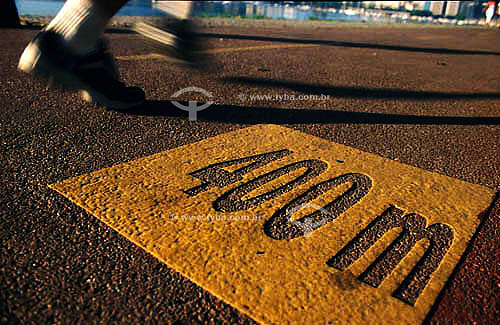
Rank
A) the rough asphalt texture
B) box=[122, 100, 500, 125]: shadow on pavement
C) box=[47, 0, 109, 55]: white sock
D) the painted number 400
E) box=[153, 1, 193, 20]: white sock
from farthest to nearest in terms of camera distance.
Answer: box=[122, 100, 500, 125]: shadow on pavement → box=[47, 0, 109, 55]: white sock → box=[153, 1, 193, 20]: white sock → the painted number 400 → the rough asphalt texture

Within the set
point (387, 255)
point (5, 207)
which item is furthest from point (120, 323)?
point (387, 255)

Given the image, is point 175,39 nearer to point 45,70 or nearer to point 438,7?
point 45,70

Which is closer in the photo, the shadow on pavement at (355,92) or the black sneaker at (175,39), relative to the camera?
the black sneaker at (175,39)

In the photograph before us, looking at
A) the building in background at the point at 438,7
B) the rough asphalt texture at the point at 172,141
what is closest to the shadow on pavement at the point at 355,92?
the rough asphalt texture at the point at 172,141

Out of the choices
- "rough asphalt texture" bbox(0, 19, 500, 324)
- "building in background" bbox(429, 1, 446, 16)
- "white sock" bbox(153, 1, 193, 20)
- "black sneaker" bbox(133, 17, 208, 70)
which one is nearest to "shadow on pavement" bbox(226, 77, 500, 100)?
"rough asphalt texture" bbox(0, 19, 500, 324)

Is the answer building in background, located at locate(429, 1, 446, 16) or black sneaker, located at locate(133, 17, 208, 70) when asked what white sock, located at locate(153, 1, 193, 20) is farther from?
building in background, located at locate(429, 1, 446, 16)

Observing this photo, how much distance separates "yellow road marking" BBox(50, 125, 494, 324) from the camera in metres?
1.28

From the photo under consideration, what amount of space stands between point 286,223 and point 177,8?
4.81 feet

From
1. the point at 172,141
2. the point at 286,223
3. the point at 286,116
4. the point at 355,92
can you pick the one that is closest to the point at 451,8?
the point at 355,92

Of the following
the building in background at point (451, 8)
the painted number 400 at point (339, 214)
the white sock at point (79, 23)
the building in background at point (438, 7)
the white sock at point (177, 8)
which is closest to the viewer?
the painted number 400 at point (339, 214)

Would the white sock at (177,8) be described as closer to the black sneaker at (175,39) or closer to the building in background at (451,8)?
the black sneaker at (175,39)

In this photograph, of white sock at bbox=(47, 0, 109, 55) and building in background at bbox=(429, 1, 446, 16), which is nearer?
white sock at bbox=(47, 0, 109, 55)

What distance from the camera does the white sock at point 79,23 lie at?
2414 millimetres

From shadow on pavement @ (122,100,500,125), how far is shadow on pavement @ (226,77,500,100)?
65cm
